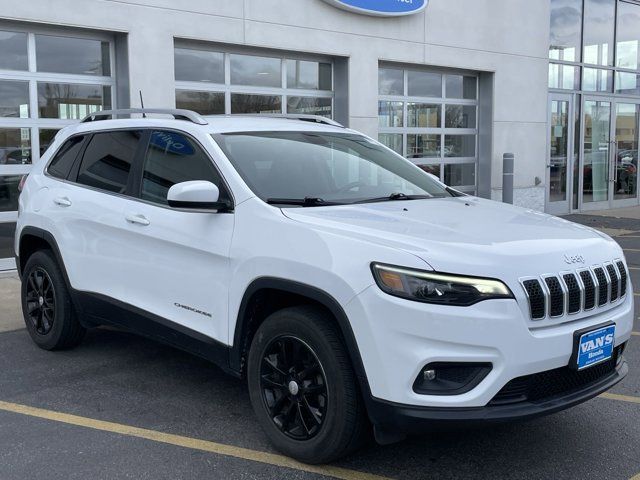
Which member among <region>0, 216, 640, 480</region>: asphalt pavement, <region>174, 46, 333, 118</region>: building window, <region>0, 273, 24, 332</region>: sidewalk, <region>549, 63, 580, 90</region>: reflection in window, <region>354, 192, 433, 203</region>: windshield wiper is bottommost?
<region>0, 216, 640, 480</region>: asphalt pavement

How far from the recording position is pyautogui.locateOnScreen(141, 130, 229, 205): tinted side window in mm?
4332

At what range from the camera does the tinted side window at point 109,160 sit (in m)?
4.91

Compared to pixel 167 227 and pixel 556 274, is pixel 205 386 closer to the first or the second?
pixel 167 227

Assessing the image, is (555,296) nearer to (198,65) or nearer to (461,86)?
(198,65)

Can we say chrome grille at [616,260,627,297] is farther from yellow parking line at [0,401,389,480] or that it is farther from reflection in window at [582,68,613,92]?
reflection in window at [582,68,613,92]

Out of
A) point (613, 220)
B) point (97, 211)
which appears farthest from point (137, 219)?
point (613, 220)

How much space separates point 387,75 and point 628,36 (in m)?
8.16

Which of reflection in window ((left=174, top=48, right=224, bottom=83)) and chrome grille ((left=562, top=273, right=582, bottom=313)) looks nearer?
chrome grille ((left=562, top=273, right=582, bottom=313))

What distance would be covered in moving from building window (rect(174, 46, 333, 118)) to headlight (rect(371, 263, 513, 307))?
7.81 metres

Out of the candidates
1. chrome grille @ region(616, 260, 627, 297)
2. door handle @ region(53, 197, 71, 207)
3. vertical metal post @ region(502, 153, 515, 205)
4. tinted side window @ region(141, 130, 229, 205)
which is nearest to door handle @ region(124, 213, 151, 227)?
tinted side window @ region(141, 130, 229, 205)

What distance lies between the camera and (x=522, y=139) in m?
15.0

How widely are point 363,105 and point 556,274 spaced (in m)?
9.12

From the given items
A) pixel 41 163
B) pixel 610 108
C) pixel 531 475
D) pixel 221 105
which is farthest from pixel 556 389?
pixel 610 108

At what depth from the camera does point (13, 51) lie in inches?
349
